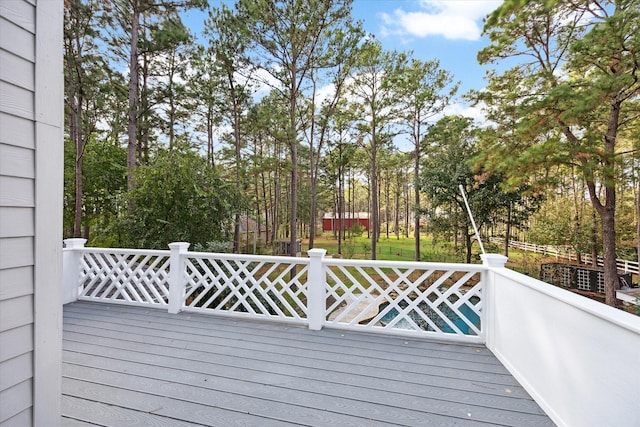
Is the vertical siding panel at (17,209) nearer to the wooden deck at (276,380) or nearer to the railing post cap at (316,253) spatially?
the wooden deck at (276,380)

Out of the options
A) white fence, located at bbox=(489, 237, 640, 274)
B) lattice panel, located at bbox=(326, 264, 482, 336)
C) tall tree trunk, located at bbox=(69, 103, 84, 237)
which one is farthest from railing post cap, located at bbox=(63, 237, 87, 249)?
white fence, located at bbox=(489, 237, 640, 274)

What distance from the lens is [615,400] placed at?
52.6 inches

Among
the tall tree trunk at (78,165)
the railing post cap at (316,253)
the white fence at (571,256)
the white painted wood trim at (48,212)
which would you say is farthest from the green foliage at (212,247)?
the white fence at (571,256)

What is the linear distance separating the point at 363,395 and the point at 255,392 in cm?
73

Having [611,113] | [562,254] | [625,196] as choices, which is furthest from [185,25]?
[625,196]

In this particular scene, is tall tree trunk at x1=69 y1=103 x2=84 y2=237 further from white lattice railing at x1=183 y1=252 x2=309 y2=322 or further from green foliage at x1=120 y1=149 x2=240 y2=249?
white lattice railing at x1=183 y1=252 x2=309 y2=322

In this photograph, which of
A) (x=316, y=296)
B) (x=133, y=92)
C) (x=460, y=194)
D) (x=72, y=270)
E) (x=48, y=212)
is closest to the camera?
(x=48, y=212)

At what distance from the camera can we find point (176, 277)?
12.3ft

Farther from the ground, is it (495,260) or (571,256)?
(495,260)

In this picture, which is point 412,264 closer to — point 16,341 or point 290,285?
point 290,285

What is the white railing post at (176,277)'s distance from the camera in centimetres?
372

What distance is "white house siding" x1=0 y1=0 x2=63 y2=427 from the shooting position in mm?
1156

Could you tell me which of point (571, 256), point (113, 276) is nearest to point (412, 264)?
point (113, 276)

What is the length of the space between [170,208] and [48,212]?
5.98 metres
